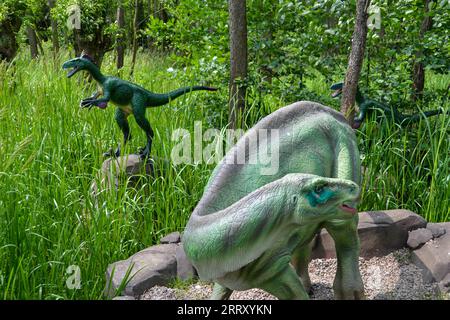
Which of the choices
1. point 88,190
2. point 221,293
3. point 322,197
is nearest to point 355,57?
point 88,190

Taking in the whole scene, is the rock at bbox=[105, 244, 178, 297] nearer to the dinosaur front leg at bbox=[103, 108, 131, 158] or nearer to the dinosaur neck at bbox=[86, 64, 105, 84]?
the dinosaur front leg at bbox=[103, 108, 131, 158]

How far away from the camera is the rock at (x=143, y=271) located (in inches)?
102

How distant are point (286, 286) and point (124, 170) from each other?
1.89 m

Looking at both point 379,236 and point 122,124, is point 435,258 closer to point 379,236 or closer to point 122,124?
point 379,236

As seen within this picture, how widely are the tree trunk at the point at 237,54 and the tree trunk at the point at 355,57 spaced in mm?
851

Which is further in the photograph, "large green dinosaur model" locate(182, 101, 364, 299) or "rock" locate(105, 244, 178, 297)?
"rock" locate(105, 244, 178, 297)

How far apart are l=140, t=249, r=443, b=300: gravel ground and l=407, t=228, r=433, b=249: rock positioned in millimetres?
63

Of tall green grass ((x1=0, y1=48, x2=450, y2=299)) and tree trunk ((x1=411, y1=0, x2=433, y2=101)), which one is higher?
tree trunk ((x1=411, y1=0, x2=433, y2=101))

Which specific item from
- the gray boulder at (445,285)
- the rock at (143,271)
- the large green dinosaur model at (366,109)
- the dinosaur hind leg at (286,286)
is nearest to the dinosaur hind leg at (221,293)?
the dinosaur hind leg at (286,286)

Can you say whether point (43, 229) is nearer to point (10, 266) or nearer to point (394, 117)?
point (10, 266)

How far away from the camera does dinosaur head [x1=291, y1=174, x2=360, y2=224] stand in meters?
1.47

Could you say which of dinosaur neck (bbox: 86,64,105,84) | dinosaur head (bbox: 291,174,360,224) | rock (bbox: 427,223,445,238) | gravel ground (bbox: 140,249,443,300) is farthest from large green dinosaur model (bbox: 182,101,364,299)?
dinosaur neck (bbox: 86,64,105,84)

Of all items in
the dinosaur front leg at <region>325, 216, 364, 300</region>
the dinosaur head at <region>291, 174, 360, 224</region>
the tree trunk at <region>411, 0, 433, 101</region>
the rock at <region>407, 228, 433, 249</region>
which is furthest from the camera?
the tree trunk at <region>411, 0, 433, 101</region>

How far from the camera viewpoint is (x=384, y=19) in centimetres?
424
